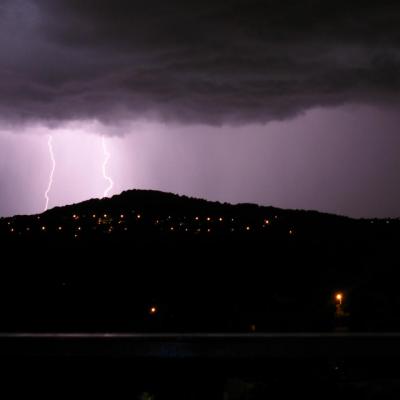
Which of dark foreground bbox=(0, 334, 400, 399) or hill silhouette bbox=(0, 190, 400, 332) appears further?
hill silhouette bbox=(0, 190, 400, 332)

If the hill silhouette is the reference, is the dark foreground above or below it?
below

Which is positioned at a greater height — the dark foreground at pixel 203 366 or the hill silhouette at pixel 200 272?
the hill silhouette at pixel 200 272

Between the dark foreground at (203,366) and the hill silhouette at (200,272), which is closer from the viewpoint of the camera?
the dark foreground at (203,366)

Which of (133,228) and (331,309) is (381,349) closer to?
(331,309)

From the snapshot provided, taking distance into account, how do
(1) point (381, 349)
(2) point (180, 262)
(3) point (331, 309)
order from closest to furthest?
(1) point (381, 349) < (3) point (331, 309) < (2) point (180, 262)

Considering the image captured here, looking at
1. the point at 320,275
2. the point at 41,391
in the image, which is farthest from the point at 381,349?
the point at 320,275
